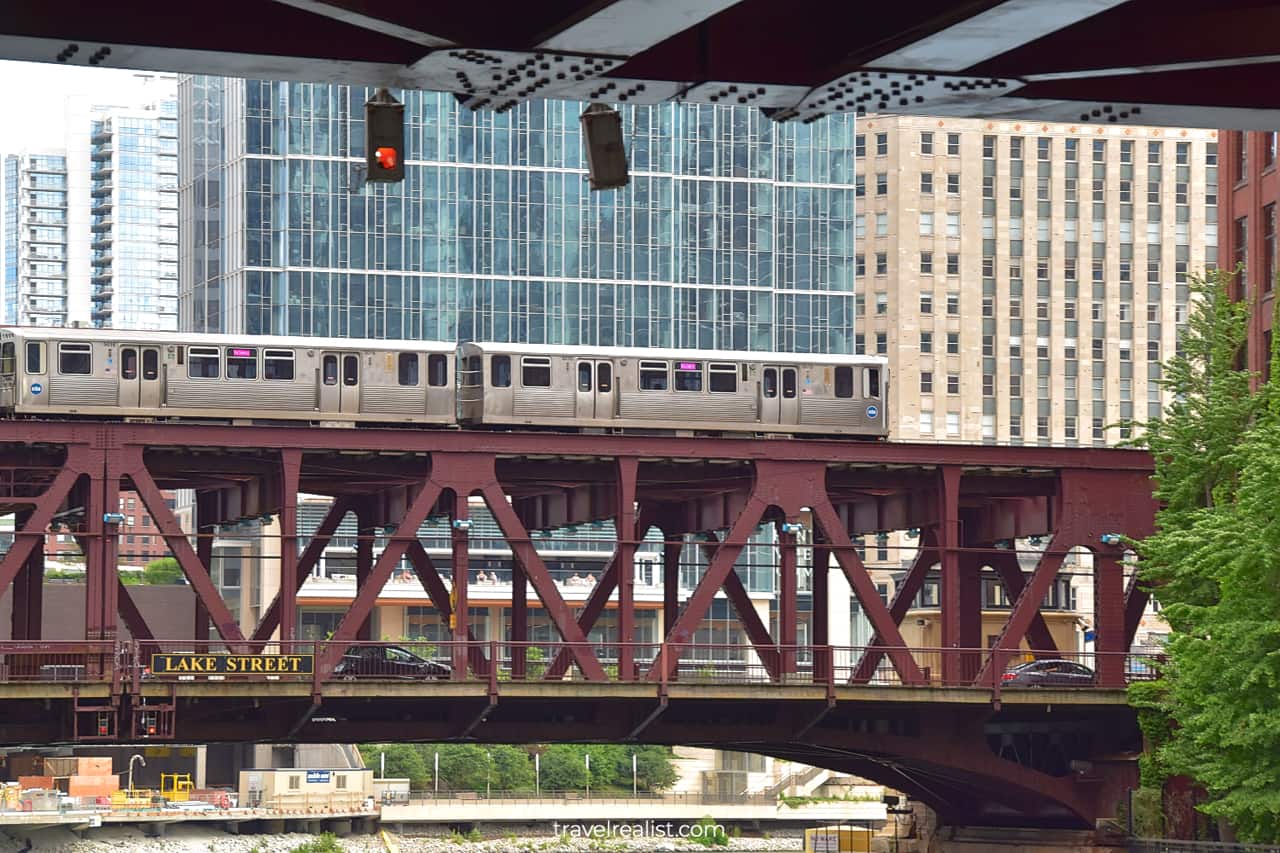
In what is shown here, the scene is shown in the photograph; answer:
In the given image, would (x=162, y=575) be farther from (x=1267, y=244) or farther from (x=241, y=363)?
(x=1267, y=244)

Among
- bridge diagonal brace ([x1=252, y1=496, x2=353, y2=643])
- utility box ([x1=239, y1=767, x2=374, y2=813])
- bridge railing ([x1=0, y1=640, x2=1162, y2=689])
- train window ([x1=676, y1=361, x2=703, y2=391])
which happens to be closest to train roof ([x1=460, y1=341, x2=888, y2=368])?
train window ([x1=676, y1=361, x2=703, y2=391])

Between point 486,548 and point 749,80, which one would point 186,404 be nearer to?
point 749,80

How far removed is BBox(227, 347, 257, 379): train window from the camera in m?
66.4

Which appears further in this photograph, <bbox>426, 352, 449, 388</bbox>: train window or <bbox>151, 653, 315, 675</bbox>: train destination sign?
<bbox>426, 352, 449, 388</bbox>: train window

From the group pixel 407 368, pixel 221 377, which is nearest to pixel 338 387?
pixel 407 368

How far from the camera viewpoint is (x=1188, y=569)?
198ft

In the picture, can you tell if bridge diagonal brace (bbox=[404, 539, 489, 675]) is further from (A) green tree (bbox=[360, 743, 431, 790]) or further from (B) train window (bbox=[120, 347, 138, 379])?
(A) green tree (bbox=[360, 743, 431, 790])

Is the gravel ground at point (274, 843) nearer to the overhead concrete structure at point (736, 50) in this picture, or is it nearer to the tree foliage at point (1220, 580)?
the tree foliage at point (1220, 580)

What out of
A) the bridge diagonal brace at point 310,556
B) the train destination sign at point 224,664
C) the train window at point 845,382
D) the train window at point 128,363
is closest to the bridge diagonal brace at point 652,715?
the train destination sign at point 224,664

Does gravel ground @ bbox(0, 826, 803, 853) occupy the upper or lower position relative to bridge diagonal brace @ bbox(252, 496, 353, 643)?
lower

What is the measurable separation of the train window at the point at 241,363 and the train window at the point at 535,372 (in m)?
7.24

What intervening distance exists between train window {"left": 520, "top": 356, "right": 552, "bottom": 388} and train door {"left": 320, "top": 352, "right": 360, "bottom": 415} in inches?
177

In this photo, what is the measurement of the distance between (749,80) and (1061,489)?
175 ft

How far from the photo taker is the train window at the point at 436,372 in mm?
67562
